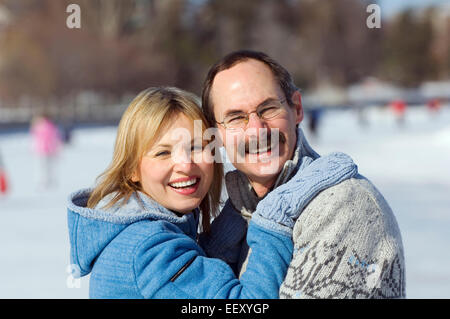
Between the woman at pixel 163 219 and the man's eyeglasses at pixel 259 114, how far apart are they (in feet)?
0.23

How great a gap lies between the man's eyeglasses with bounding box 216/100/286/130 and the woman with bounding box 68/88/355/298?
0.23ft

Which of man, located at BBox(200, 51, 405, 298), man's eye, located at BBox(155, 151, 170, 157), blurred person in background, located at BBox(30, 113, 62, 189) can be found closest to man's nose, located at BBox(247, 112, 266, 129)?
man, located at BBox(200, 51, 405, 298)

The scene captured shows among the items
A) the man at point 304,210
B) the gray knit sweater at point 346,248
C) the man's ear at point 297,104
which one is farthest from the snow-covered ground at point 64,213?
the man's ear at point 297,104

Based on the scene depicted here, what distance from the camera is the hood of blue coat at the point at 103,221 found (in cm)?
136

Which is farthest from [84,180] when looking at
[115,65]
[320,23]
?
[320,23]

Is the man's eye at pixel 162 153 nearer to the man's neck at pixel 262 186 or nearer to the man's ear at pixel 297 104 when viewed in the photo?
the man's neck at pixel 262 186

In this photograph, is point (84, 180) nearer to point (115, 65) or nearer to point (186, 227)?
point (186, 227)

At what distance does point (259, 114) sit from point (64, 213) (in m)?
6.43

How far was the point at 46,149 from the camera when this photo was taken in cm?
1062

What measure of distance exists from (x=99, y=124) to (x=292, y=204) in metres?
26.7

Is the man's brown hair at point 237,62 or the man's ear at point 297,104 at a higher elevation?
the man's brown hair at point 237,62

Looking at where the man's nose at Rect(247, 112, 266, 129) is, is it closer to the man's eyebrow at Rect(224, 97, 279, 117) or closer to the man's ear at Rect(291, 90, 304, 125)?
the man's eyebrow at Rect(224, 97, 279, 117)

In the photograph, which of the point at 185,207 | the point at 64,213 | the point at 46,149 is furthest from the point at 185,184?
the point at 46,149
